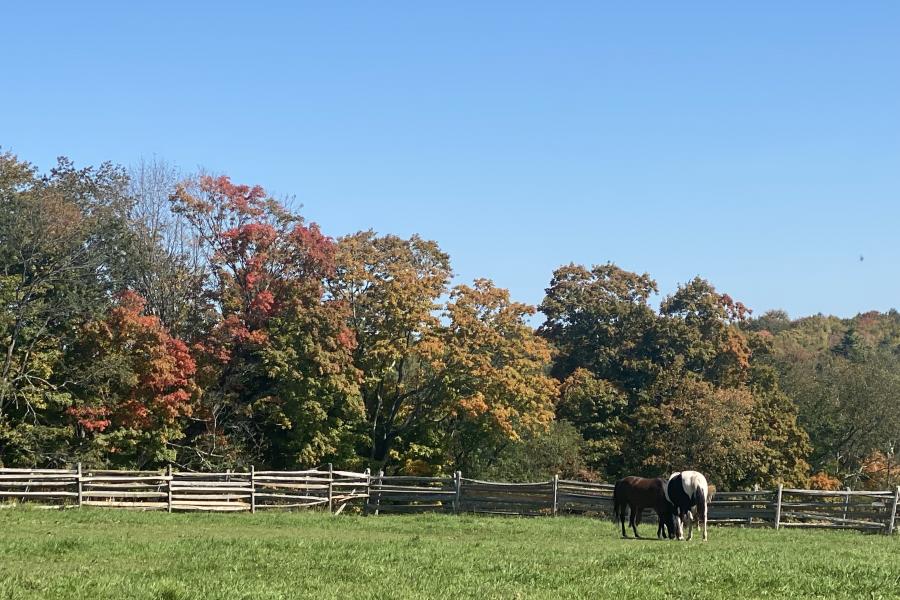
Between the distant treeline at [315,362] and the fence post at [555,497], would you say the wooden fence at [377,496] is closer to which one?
the fence post at [555,497]

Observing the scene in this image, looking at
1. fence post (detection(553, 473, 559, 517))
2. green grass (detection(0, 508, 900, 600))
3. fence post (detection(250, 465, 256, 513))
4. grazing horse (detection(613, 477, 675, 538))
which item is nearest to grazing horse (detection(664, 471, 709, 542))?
grazing horse (detection(613, 477, 675, 538))

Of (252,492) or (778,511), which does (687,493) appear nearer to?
(778,511)

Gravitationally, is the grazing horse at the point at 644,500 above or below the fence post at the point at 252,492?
above

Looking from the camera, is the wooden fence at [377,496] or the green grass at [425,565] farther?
the wooden fence at [377,496]

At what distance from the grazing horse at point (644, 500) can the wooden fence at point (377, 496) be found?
6.82m

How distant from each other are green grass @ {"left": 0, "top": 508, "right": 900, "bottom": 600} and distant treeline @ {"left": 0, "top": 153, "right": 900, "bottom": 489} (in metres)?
12.8

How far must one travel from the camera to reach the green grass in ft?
40.3

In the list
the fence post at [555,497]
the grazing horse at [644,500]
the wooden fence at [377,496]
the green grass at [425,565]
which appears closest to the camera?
the green grass at [425,565]

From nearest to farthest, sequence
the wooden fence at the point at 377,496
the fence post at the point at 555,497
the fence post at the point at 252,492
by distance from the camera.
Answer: the wooden fence at the point at 377,496 < the fence post at the point at 555,497 < the fence post at the point at 252,492

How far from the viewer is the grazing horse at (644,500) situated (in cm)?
2136

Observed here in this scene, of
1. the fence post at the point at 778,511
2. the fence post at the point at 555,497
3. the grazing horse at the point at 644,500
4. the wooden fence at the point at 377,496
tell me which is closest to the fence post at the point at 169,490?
the wooden fence at the point at 377,496

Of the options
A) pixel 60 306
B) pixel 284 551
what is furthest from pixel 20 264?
pixel 284 551

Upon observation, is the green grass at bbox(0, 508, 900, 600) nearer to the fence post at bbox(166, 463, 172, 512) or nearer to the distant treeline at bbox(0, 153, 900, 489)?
the fence post at bbox(166, 463, 172, 512)

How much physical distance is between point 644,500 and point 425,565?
8.14m
